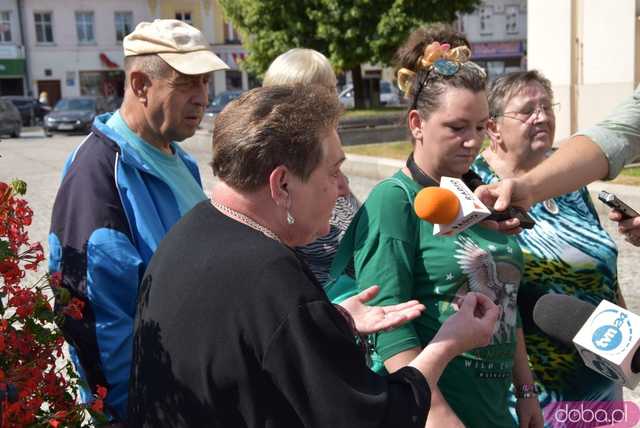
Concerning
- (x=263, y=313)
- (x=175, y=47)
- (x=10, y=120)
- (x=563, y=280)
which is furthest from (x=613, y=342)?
(x=10, y=120)

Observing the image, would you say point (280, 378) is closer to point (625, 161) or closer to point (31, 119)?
point (625, 161)

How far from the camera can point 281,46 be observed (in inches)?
884

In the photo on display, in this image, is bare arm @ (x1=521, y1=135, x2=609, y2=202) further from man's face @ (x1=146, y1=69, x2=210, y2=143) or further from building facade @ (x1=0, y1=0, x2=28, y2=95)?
building facade @ (x1=0, y1=0, x2=28, y2=95)

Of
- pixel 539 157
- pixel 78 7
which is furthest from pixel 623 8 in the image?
pixel 78 7

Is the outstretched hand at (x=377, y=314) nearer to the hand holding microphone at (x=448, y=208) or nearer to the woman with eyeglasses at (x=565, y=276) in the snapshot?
the hand holding microphone at (x=448, y=208)

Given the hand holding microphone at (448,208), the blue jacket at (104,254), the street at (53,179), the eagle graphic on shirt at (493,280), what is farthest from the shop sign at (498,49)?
the hand holding microphone at (448,208)

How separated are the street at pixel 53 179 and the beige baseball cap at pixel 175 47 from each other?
122 centimetres

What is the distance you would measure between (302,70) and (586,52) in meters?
11.4

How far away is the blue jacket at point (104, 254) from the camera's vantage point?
2.44 meters

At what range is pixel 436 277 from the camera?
2.34 m

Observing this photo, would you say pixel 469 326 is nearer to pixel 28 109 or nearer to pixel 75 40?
pixel 28 109

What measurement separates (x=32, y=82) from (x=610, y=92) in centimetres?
3933

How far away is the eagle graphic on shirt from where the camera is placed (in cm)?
236

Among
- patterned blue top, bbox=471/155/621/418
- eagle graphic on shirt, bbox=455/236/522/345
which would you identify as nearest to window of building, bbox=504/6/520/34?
patterned blue top, bbox=471/155/621/418
